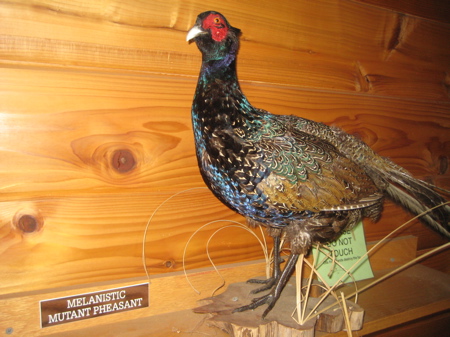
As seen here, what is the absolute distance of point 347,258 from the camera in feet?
3.69

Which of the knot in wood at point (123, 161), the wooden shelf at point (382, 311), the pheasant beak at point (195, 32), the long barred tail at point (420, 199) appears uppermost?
the pheasant beak at point (195, 32)

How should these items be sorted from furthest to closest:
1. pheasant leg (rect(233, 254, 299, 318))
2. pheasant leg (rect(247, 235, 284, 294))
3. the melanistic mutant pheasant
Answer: pheasant leg (rect(247, 235, 284, 294)) → pheasant leg (rect(233, 254, 299, 318)) → the melanistic mutant pheasant

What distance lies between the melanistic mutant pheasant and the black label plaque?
1.02ft

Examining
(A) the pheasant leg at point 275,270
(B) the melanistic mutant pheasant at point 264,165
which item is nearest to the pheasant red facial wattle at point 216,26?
(B) the melanistic mutant pheasant at point 264,165

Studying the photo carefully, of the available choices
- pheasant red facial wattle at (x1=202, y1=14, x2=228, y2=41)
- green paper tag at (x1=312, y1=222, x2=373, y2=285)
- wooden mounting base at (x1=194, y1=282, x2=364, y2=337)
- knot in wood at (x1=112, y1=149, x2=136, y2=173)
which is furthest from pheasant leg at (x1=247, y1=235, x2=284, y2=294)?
pheasant red facial wattle at (x1=202, y1=14, x2=228, y2=41)

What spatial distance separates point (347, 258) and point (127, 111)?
2.89 feet

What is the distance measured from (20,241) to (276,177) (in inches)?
26.7

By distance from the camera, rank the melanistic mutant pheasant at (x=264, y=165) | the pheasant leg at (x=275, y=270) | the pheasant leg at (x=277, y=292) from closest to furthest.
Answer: the melanistic mutant pheasant at (x=264, y=165) < the pheasant leg at (x=277, y=292) < the pheasant leg at (x=275, y=270)

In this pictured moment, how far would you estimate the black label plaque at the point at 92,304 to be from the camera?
813mm

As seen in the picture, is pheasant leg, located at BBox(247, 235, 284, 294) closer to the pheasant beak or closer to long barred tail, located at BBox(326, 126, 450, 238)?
long barred tail, located at BBox(326, 126, 450, 238)

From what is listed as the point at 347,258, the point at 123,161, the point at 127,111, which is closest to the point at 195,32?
the point at 127,111

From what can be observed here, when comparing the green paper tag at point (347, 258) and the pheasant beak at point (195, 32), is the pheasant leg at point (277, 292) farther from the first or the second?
the pheasant beak at point (195, 32)

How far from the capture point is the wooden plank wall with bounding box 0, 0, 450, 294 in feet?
2.69

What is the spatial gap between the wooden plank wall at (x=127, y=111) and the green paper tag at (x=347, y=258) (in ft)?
0.77
